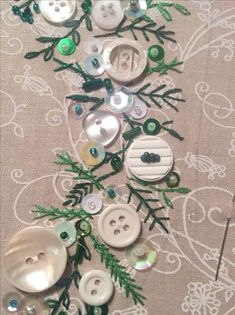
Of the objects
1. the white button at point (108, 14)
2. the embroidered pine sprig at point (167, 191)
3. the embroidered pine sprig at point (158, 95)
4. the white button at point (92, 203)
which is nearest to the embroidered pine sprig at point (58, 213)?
the white button at point (92, 203)

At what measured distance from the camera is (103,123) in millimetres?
807

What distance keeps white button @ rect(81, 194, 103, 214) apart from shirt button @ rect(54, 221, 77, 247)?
4cm

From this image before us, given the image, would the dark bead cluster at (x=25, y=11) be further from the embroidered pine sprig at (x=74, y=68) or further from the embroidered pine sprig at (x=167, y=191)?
the embroidered pine sprig at (x=167, y=191)

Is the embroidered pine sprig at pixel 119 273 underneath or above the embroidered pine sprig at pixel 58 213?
underneath

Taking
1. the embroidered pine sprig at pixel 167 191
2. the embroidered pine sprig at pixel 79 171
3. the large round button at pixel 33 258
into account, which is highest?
the embroidered pine sprig at pixel 79 171

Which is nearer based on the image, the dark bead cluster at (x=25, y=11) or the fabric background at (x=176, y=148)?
the fabric background at (x=176, y=148)

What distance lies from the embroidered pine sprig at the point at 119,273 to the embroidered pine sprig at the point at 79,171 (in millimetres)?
98

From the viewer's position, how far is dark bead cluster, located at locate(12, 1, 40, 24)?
873 millimetres

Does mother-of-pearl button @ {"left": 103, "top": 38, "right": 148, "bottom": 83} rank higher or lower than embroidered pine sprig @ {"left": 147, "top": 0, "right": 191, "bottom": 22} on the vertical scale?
lower

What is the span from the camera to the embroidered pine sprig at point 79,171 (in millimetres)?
786

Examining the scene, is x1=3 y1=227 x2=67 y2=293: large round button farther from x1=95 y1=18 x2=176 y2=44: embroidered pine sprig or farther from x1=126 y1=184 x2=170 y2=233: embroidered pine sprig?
x1=95 y1=18 x2=176 y2=44: embroidered pine sprig

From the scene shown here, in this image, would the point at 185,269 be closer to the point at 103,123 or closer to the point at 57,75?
the point at 103,123

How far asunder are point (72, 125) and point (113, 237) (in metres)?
0.20

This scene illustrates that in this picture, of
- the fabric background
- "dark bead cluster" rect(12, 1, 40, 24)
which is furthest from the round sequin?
"dark bead cluster" rect(12, 1, 40, 24)
